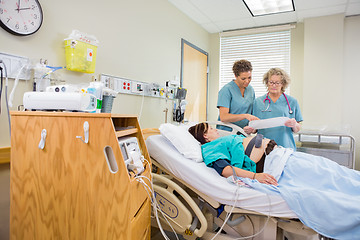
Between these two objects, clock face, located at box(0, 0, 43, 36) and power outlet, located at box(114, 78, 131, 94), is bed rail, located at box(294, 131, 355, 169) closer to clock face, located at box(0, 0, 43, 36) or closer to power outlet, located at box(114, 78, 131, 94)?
power outlet, located at box(114, 78, 131, 94)

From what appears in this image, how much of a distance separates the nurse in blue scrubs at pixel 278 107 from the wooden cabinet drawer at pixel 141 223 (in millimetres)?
1370

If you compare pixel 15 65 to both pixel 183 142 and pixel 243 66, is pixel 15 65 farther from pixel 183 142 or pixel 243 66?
pixel 243 66

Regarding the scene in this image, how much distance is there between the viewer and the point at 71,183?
1.10 metres

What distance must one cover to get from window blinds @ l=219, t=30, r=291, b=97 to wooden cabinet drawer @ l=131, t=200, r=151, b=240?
3117mm

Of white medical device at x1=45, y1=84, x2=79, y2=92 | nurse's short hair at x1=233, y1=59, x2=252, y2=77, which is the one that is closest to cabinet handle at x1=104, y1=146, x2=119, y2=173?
white medical device at x1=45, y1=84, x2=79, y2=92

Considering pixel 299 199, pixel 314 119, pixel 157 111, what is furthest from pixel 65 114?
pixel 314 119

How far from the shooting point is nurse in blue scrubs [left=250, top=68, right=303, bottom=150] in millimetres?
2230

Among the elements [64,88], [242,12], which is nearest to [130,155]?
[64,88]

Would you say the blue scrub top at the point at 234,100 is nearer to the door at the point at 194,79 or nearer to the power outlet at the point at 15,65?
the door at the point at 194,79

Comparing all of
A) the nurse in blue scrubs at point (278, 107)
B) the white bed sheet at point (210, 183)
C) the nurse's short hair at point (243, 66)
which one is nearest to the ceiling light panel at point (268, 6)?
the nurse's short hair at point (243, 66)

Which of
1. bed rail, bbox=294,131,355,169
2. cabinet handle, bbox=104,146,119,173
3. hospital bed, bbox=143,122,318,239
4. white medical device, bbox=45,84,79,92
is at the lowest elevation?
hospital bed, bbox=143,122,318,239

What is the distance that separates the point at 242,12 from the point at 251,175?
8.13ft

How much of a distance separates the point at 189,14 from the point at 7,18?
245cm

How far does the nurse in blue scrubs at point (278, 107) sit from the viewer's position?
7.32 ft
